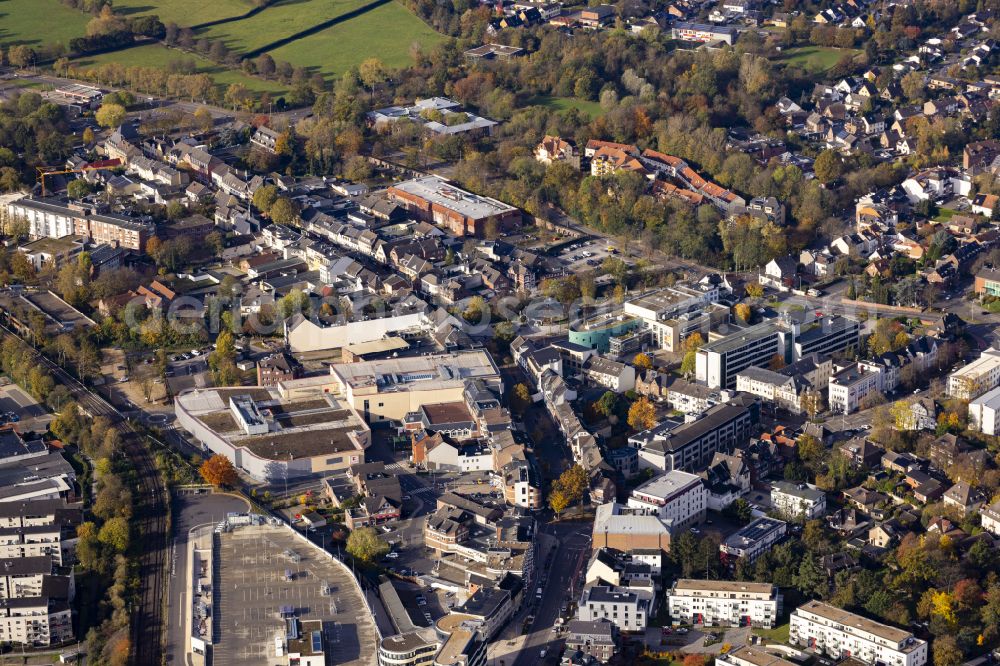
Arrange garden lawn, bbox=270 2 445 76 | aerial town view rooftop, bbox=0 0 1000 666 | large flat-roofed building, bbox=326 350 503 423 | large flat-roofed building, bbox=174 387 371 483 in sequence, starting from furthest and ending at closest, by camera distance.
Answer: garden lawn, bbox=270 2 445 76 → large flat-roofed building, bbox=326 350 503 423 → large flat-roofed building, bbox=174 387 371 483 → aerial town view rooftop, bbox=0 0 1000 666

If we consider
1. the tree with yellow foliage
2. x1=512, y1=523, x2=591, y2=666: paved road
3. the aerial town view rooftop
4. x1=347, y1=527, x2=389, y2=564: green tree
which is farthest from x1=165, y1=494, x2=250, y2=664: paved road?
the tree with yellow foliage

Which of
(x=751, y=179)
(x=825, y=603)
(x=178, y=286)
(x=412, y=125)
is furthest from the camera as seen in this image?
(x=412, y=125)

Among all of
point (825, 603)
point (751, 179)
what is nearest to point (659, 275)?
point (751, 179)

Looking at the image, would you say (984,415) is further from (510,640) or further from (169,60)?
(169,60)

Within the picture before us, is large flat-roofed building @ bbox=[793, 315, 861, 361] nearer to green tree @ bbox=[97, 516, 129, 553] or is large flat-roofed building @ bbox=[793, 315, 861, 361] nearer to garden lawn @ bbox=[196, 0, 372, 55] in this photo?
green tree @ bbox=[97, 516, 129, 553]

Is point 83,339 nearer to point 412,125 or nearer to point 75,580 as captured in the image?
point 75,580

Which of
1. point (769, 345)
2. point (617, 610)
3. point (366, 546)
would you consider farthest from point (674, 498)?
point (769, 345)

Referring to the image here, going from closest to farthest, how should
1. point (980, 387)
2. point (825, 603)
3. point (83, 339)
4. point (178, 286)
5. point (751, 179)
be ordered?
point (825, 603), point (980, 387), point (83, 339), point (178, 286), point (751, 179)
